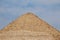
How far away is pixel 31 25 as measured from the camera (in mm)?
19625

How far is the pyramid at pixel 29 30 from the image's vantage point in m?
17.9

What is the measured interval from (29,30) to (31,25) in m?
0.81

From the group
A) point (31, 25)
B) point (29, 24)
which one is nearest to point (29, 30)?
point (31, 25)

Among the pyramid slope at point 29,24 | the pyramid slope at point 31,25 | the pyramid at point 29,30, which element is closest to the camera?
the pyramid at point 29,30

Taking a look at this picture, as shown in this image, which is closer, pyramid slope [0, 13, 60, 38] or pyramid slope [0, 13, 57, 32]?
pyramid slope [0, 13, 60, 38]

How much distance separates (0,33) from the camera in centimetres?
1808

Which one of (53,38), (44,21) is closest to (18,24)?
(44,21)

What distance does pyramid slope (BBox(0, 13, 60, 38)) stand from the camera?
19.3 meters

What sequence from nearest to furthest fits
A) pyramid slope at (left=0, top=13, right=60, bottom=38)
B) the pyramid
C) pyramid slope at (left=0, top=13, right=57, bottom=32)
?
1. the pyramid
2. pyramid slope at (left=0, top=13, right=60, bottom=38)
3. pyramid slope at (left=0, top=13, right=57, bottom=32)

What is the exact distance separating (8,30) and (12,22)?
1.29 meters

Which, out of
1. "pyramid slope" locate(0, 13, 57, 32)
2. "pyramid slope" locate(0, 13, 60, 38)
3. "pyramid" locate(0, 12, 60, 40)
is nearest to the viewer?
"pyramid" locate(0, 12, 60, 40)

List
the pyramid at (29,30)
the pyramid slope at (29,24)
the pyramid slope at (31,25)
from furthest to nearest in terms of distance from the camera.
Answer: the pyramid slope at (29,24), the pyramid slope at (31,25), the pyramid at (29,30)

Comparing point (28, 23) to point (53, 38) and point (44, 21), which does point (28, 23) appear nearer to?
point (44, 21)

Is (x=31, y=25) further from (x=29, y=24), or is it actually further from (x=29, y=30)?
(x=29, y=30)
